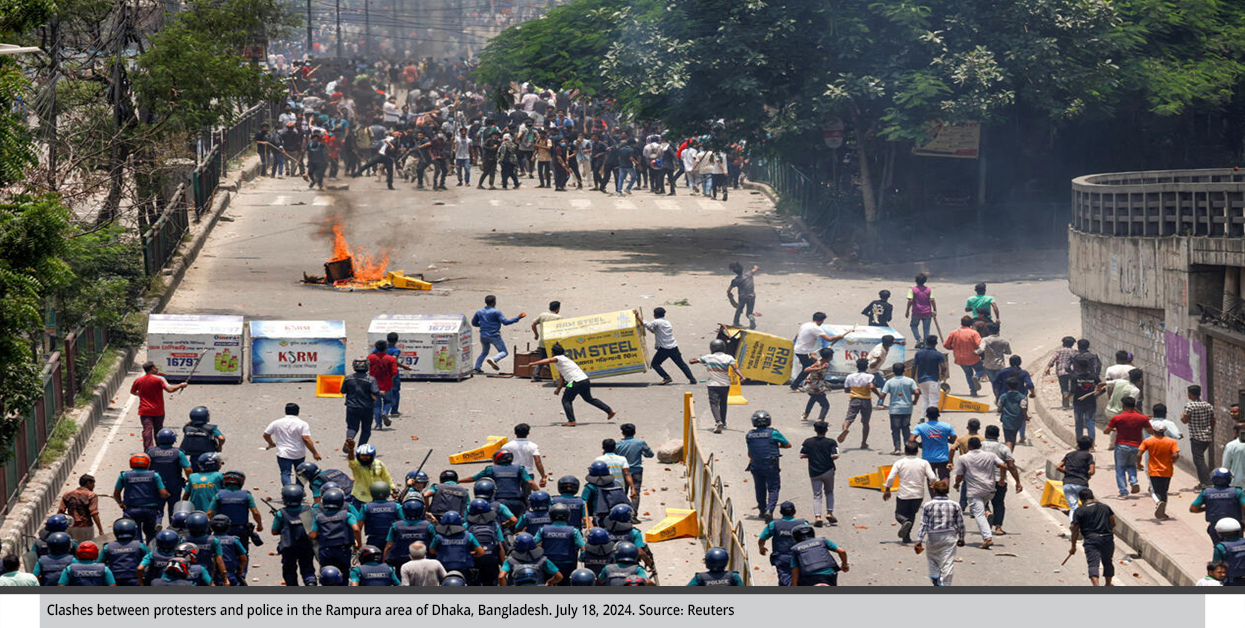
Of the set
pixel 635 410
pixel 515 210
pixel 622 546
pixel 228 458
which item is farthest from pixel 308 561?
pixel 515 210

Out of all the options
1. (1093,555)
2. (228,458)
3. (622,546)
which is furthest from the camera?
(228,458)

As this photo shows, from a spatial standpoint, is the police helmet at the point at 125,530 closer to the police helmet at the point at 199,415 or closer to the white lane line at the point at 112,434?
the police helmet at the point at 199,415

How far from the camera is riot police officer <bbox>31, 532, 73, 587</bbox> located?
1171 cm

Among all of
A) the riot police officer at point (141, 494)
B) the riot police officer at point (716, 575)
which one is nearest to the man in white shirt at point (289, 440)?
the riot police officer at point (141, 494)

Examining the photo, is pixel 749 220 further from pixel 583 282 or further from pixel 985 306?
pixel 985 306

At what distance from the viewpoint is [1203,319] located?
65.3 feet

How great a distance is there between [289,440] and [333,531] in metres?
3.75

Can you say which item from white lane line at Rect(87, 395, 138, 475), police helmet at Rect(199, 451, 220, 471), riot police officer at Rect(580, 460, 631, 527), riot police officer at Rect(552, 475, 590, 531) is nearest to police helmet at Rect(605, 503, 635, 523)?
riot police officer at Rect(552, 475, 590, 531)

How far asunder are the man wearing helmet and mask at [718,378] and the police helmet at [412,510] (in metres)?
7.27

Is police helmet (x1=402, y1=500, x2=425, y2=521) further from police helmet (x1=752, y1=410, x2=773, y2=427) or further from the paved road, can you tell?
police helmet (x1=752, y1=410, x2=773, y2=427)

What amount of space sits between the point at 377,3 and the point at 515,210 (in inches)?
2086

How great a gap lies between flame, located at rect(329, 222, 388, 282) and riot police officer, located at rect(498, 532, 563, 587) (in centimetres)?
1739

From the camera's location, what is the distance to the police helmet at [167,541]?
464 inches

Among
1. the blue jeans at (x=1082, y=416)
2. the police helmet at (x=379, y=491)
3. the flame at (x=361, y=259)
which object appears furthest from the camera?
the flame at (x=361, y=259)
